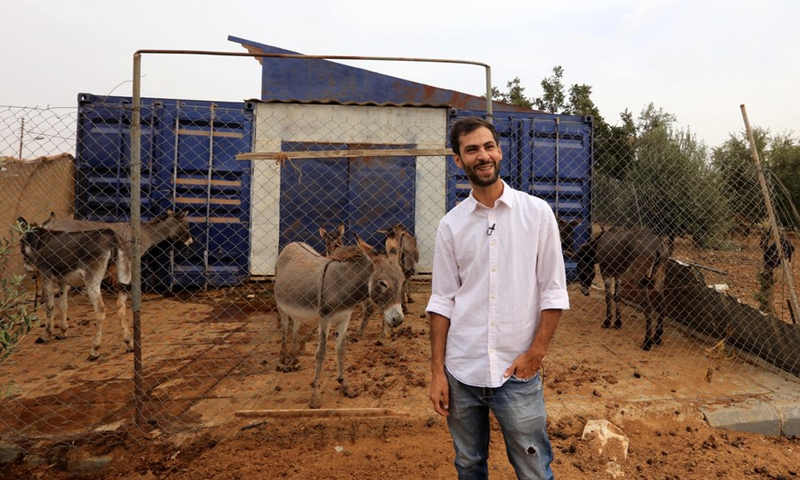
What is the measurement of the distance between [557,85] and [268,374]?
90.3ft

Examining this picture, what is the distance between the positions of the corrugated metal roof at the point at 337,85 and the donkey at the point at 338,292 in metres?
7.15

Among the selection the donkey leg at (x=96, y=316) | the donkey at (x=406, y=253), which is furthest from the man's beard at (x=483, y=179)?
the donkey leg at (x=96, y=316)

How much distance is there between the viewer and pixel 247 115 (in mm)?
8328

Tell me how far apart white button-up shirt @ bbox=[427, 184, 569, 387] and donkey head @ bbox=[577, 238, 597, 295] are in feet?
19.3

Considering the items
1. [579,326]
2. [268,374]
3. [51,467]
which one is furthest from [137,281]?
[579,326]

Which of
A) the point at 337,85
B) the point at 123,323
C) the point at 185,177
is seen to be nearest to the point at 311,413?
the point at 123,323

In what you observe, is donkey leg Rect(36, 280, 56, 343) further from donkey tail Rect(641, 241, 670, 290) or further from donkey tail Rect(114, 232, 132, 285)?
donkey tail Rect(641, 241, 670, 290)

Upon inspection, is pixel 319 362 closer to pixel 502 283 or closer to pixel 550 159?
pixel 502 283

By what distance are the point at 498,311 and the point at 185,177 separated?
813 cm

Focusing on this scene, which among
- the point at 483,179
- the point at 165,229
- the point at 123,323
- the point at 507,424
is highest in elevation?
the point at 483,179

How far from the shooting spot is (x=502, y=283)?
1.86 meters

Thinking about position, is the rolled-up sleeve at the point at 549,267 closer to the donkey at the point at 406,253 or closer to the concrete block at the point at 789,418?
the concrete block at the point at 789,418

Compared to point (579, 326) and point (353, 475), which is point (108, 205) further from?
point (579, 326)

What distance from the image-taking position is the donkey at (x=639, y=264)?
19.1ft
